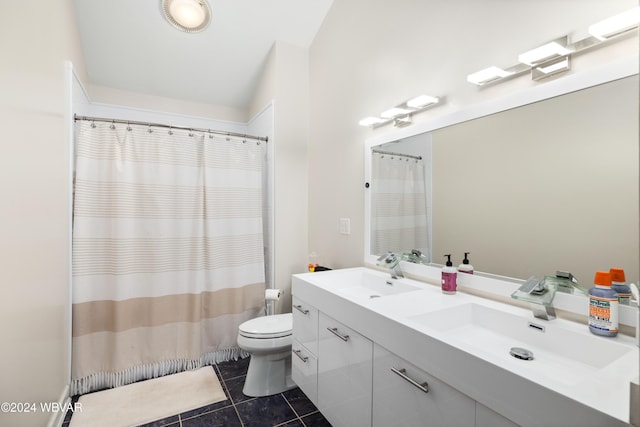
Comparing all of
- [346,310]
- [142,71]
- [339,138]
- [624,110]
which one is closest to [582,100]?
[624,110]

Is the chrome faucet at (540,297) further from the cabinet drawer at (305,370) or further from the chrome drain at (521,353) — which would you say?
the cabinet drawer at (305,370)

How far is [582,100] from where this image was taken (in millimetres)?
1093

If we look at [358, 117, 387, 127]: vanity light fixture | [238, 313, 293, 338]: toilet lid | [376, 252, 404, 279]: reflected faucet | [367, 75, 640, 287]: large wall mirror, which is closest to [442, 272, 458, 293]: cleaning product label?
[367, 75, 640, 287]: large wall mirror

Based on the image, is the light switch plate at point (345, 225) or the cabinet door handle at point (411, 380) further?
the light switch plate at point (345, 225)

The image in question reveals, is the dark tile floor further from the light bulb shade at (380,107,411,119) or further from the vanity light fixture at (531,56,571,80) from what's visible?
the vanity light fixture at (531,56,571,80)

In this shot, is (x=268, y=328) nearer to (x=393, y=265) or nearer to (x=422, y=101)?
(x=393, y=265)

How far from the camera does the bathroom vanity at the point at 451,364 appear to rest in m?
0.71

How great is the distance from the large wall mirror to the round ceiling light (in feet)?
6.29

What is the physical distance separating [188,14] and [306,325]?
2394 millimetres

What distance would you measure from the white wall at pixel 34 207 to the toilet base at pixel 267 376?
1060 mm

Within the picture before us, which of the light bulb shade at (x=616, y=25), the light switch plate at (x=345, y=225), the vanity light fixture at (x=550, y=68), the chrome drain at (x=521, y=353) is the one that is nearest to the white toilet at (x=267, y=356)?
the light switch plate at (x=345, y=225)

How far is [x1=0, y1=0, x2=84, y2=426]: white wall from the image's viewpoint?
3.66 ft

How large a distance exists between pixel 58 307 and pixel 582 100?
→ 2.68 metres

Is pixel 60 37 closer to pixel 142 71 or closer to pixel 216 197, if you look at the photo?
pixel 142 71
